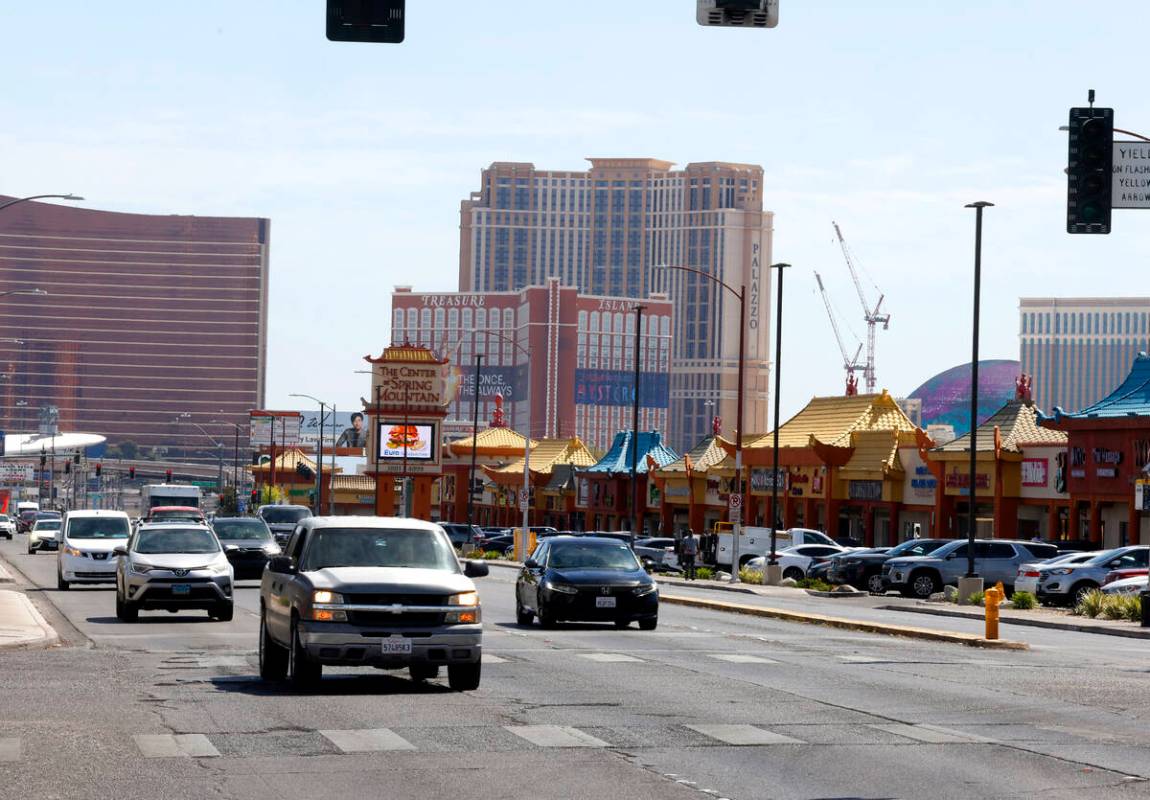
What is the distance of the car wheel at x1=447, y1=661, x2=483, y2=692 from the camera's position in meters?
18.3

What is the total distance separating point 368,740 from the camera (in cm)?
1438

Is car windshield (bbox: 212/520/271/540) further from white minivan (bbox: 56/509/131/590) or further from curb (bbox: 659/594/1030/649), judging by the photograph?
curb (bbox: 659/594/1030/649)

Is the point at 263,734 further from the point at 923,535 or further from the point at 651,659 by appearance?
the point at 923,535

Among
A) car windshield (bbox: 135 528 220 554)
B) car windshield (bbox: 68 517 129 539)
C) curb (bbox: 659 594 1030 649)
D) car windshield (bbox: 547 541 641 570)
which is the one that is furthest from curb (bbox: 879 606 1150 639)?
car windshield (bbox: 68 517 129 539)

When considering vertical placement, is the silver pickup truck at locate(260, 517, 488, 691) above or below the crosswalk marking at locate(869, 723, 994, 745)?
above

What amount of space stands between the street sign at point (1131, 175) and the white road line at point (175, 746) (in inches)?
676

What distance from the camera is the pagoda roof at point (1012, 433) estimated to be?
6794 centimetres

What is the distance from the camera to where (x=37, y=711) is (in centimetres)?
1633

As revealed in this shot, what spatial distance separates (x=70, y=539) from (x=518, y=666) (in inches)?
840

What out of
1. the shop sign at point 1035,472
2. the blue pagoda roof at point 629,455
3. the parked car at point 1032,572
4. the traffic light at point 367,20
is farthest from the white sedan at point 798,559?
the traffic light at point 367,20

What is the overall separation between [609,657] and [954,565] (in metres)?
25.0

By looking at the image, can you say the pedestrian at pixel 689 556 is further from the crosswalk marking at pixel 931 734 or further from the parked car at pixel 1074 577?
the crosswalk marking at pixel 931 734

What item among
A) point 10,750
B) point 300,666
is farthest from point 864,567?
point 10,750

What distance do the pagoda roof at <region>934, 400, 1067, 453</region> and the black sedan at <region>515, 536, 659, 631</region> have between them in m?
39.4
